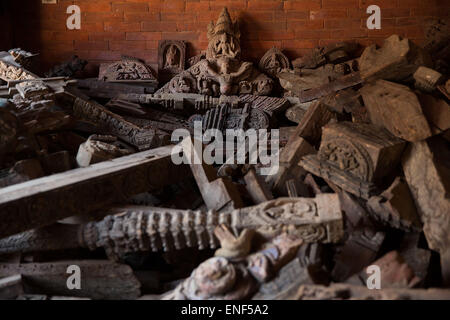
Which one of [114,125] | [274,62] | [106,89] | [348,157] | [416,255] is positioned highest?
[274,62]

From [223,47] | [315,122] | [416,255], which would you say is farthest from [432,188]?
[223,47]

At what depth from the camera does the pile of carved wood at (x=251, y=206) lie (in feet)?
9.38

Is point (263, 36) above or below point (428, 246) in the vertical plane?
above

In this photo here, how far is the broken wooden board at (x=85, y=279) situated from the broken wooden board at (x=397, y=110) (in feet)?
8.31

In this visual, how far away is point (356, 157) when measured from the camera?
368 centimetres

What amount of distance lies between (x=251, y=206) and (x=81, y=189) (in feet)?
4.43

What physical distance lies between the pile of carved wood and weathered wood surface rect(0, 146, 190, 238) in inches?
0.4

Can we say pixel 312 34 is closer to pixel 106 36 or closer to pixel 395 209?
pixel 106 36

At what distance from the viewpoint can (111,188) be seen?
3.59 m

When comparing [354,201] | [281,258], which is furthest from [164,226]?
[354,201]

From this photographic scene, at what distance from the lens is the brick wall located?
634 centimetres

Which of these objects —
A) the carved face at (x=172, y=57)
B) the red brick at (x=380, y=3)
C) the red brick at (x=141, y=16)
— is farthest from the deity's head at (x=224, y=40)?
the red brick at (x=380, y=3)
